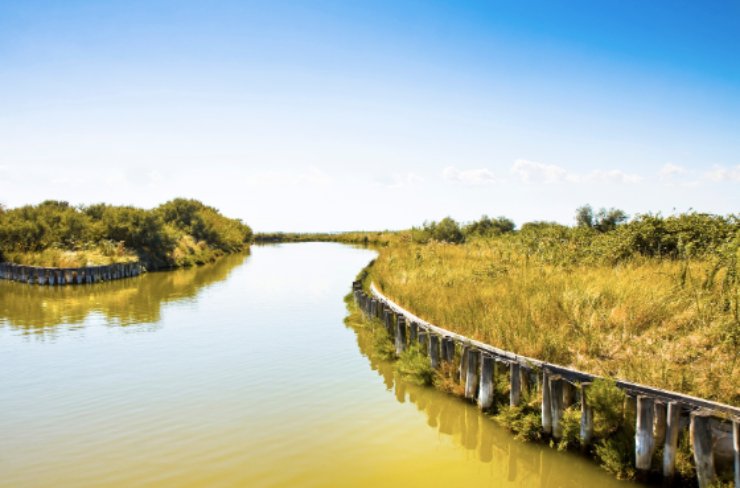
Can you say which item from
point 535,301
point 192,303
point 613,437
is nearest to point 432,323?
point 535,301

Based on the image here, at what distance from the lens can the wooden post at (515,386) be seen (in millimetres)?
8164

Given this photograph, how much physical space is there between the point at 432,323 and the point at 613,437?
5.77m

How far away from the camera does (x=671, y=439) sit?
6145mm

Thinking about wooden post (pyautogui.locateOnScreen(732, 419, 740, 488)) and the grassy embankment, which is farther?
the grassy embankment

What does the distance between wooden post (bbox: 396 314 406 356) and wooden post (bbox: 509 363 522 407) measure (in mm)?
4341

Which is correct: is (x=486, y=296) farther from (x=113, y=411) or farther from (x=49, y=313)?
(x=49, y=313)

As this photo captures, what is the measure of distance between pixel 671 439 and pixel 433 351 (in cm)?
492

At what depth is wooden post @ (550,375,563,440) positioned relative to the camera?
291 inches

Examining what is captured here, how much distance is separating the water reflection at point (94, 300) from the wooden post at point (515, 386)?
574 inches

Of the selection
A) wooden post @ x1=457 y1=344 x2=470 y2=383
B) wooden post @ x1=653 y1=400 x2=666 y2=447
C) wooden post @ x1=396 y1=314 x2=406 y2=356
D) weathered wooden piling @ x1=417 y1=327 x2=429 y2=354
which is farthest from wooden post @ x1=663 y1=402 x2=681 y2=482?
wooden post @ x1=396 y1=314 x2=406 y2=356

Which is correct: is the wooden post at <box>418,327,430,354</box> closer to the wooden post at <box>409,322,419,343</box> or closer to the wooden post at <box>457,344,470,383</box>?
the wooden post at <box>409,322,419,343</box>

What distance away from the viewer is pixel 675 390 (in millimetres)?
7082

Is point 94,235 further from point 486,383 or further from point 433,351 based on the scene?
point 486,383

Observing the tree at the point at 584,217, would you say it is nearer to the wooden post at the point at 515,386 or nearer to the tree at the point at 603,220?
the tree at the point at 603,220
